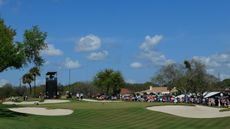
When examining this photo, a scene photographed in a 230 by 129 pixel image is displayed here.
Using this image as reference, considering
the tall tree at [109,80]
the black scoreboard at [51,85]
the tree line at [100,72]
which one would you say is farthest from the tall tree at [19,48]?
the tall tree at [109,80]

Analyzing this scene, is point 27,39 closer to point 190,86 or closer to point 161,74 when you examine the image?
point 190,86

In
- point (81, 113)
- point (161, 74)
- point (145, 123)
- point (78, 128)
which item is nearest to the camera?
point (78, 128)

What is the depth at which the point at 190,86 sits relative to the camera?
119 m

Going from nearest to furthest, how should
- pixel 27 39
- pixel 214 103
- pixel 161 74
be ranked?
pixel 27 39 < pixel 214 103 < pixel 161 74

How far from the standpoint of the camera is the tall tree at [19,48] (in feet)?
150

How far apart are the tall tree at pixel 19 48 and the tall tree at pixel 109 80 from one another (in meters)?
74.3

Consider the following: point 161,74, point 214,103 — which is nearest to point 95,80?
point 161,74

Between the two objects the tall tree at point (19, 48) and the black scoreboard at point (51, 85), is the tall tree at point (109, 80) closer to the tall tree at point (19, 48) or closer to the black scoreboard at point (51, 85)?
the black scoreboard at point (51, 85)

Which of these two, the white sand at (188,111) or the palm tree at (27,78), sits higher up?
the palm tree at (27,78)

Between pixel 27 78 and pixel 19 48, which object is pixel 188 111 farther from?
pixel 27 78

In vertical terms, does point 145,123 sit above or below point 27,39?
below

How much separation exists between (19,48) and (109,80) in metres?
81.2

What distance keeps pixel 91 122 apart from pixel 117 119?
350cm

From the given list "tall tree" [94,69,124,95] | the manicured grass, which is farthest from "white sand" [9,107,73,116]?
"tall tree" [94,69,124,95]
